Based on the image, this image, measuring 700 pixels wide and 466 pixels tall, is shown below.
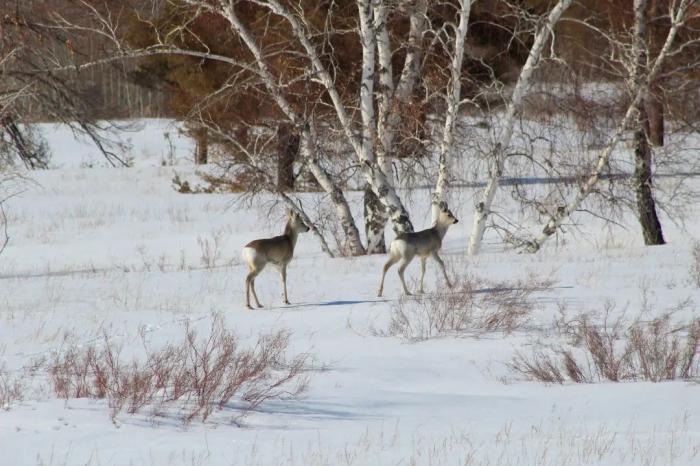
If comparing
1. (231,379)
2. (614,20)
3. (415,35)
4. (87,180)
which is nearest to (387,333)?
(231,379)

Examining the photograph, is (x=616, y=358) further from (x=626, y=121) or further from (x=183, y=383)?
(x=626, y=121)

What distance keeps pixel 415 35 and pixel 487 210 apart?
10.9 feet

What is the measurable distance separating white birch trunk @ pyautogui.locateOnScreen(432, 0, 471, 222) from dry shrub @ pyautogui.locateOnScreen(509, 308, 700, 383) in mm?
6997

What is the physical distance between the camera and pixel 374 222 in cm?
1980

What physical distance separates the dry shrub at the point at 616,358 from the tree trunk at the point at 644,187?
29.6ft

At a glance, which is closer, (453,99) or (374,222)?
(453,99)

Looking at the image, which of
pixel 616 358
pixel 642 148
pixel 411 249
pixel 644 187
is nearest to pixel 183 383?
pixel 616 358

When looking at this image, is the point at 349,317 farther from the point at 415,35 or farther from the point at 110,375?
the point at 415,35

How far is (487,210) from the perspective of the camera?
18781 mm

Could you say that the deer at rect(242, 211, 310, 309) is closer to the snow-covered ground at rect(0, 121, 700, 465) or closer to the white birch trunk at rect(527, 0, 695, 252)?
the snow-covered ground at rect(0, 121, 700, 465)

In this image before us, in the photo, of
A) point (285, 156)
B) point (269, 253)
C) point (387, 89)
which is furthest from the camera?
point (285, 156)

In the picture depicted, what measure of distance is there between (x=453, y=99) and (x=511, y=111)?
1.01m

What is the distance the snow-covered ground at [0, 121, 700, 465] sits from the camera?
667 cm

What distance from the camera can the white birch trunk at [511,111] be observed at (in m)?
17.6
